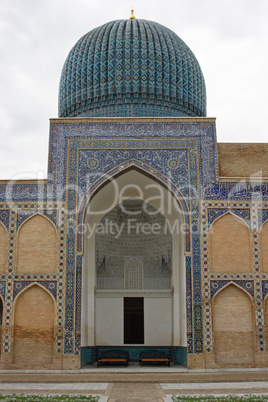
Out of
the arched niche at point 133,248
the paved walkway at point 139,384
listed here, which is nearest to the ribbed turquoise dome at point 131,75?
the arched niche at point 133,248

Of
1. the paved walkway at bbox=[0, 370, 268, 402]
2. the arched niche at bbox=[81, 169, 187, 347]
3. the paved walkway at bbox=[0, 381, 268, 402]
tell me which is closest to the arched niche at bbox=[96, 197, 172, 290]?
the arched niche at bbox=[81, 169, 187, 347]

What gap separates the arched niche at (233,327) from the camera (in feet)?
24.4

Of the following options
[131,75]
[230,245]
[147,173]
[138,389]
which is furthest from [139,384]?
[131,75]

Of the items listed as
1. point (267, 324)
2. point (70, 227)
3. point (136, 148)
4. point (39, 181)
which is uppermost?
point (136, 148)

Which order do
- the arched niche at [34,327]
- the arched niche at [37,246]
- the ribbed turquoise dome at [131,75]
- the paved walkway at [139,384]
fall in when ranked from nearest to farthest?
the paved walkway at [139,384]
the arched niche at [34,327]
the arched niche at [37,246]
the ribbed turquoise dome at [131,75]

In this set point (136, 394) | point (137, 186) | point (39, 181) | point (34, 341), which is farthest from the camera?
point (137, 186)

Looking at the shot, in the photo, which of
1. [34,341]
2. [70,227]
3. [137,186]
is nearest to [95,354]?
[34,341]

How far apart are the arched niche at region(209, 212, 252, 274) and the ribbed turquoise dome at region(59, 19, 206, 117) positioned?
2864mm

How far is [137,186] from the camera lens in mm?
8711

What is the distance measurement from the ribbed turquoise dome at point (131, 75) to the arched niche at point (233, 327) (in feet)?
12.6

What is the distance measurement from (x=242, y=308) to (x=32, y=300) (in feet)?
10.3

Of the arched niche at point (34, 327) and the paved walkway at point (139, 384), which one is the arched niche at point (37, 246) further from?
the paved walkway at point (139, 384)

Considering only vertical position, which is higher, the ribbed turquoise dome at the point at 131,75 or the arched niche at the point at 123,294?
the ribbed turquoise dome at the point at 131,75

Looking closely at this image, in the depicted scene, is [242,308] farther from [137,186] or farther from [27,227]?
[27,227]
